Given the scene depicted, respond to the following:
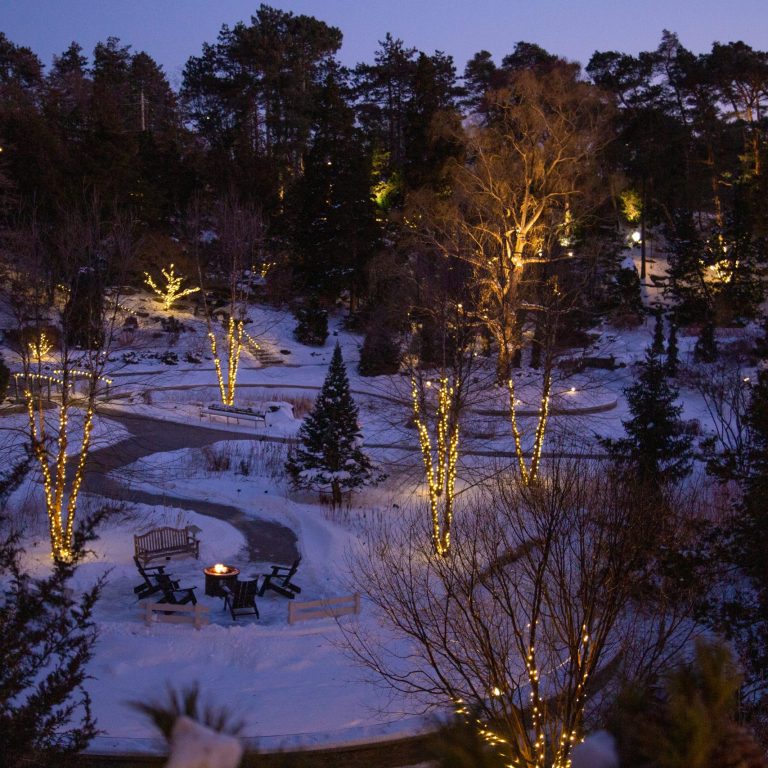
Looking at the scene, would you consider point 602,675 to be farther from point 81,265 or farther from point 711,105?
point 711,105

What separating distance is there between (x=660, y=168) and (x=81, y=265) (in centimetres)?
3270

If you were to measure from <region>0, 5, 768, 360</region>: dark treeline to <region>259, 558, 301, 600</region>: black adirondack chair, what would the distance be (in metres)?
14.0

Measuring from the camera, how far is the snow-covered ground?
9.89m

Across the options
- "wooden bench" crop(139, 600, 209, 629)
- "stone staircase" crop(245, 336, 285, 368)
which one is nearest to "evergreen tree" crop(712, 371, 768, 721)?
"wooden bench" crop(139, 600, 209, 629)

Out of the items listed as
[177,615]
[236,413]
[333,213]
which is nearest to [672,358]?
[236,413]

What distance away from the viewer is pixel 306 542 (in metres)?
16.6

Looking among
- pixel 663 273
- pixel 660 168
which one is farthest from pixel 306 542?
pixel 660 168

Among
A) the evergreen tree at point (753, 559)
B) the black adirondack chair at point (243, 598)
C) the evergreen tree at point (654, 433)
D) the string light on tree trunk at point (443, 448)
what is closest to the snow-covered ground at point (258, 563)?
the black adirondack chair at point (243, 598)

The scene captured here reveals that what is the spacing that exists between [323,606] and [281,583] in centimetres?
135

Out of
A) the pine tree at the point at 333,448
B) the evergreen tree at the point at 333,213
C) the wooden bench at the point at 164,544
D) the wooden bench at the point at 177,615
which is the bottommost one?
the wooden bench at the point at 177,615

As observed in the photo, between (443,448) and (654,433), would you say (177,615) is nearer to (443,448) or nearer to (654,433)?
(443,448)

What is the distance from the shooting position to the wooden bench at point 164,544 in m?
14.5

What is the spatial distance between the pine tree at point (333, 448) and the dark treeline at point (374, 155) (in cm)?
Answer: 831

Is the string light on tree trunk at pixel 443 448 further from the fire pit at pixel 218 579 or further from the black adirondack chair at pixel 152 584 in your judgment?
the black adirondack chair at pixel 152 584
